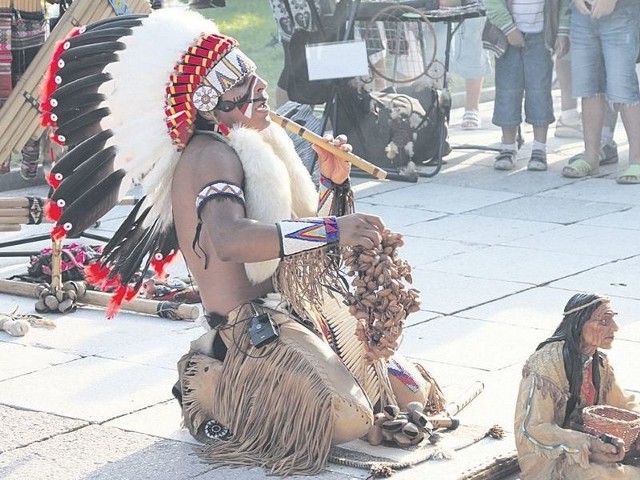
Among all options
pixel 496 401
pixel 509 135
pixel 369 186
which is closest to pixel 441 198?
pixel 369 186

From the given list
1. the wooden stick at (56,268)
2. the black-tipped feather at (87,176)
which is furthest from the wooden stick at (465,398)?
the wooden stick at (56,268)

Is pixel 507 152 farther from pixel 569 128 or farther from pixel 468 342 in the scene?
pixel 468 342

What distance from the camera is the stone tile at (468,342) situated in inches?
207

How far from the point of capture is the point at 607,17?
28.8ft

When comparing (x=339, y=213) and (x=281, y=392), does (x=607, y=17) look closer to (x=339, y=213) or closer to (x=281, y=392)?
(x=339, y=213)

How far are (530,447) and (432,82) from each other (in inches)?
231

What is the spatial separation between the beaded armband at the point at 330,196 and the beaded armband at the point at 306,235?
0.54 m

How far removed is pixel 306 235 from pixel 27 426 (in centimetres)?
132

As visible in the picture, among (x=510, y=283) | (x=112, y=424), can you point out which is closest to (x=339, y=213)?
(x=112, y=424)

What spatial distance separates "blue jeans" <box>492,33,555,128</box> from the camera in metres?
9.27

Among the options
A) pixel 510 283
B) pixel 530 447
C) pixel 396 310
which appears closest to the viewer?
pixel 530 447

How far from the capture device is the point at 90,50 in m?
4.47

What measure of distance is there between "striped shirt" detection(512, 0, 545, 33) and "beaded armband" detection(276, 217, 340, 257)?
5511mm

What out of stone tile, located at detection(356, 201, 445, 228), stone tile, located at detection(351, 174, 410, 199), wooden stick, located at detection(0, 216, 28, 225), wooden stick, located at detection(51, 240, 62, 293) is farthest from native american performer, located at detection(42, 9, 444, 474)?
stone tile, located at detection(351, 174, 410, 199)
